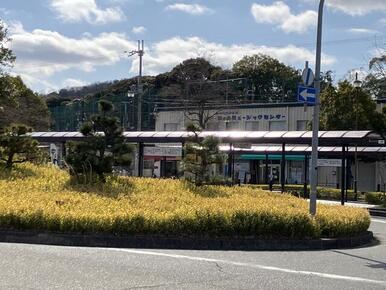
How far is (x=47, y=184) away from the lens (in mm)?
18547

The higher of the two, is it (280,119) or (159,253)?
(280,119)

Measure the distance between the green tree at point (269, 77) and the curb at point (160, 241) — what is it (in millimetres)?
68942

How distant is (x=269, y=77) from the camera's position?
269 ft

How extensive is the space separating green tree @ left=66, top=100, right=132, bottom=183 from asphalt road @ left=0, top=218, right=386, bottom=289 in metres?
7.82

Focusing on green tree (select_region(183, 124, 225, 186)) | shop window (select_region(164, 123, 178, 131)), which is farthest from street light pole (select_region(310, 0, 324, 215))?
shop window (select_region(164, 123, 178, 131))

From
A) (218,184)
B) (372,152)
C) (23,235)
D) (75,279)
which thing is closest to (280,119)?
(372,152)

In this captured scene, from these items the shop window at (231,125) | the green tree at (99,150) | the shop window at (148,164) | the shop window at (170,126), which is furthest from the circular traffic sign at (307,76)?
the shop window at (170,126)

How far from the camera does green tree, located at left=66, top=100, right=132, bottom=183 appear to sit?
1967 centimetres

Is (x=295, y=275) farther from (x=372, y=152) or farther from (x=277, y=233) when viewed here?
(x=372, y=152)

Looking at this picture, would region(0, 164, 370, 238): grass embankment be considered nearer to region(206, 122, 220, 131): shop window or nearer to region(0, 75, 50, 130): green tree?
region(0, 75, 50, 130): green tree

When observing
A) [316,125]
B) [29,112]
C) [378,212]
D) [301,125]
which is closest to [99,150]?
[316,125]

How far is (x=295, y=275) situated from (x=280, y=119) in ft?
161

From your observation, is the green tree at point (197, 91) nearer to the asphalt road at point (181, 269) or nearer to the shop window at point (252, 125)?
the shop window at point (252, 125)

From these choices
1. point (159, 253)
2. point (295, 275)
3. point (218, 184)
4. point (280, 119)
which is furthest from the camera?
point (280, 119)
